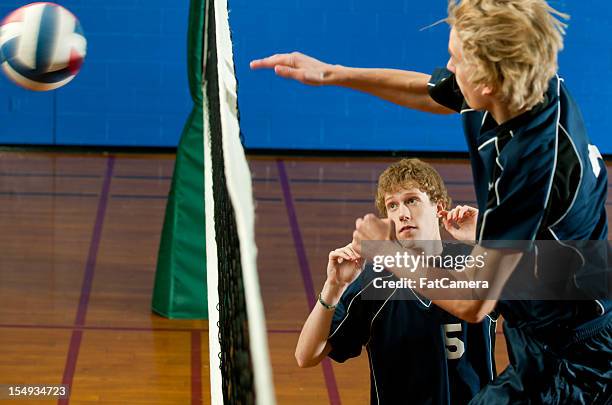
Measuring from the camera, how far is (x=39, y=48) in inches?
225

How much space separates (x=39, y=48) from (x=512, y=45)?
3853 mm

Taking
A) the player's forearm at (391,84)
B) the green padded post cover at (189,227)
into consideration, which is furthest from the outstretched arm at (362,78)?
the green padded post cover at (189,227)

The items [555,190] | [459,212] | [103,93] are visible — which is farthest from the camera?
[103,93]

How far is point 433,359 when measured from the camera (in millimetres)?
3332

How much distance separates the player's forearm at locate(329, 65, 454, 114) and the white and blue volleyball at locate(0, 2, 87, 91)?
2.84m

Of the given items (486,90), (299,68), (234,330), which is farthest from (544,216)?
(299,68)

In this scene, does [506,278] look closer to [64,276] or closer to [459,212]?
[459,212]

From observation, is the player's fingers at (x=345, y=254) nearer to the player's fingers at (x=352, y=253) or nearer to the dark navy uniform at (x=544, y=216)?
the player's fingers at (x=352, y=253)

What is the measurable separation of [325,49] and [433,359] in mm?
8108

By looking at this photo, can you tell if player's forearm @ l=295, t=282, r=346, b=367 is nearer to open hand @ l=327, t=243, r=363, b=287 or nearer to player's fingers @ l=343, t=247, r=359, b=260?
open hand @ l=327, t=243, r=363, b=287

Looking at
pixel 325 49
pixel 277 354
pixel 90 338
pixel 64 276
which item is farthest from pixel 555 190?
pixel 325 49

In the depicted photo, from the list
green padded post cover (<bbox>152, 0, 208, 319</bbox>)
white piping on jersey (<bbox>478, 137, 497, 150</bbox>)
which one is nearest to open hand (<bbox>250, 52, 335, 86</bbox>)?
white piping on jersey (<bbox>478, 137, 497, 150</bbox>)

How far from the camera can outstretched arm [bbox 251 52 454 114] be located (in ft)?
10.8

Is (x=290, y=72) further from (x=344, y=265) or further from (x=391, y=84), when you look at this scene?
(x=344, y=265)
